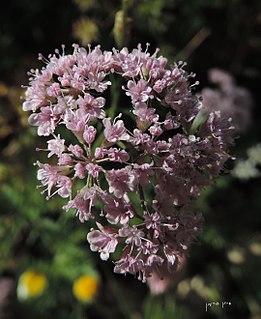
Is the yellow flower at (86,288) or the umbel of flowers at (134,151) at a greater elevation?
the umbel of flowers at (134,151)

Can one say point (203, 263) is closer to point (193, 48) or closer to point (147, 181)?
point (193, 48)

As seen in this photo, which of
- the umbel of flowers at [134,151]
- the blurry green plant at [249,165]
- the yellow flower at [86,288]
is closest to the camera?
the umbel of flowers at [134,151]

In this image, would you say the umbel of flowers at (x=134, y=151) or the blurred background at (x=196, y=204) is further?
the blurred background at (x=196, y=204)

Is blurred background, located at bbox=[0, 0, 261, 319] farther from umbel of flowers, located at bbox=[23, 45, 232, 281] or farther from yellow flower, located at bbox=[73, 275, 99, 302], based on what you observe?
umbel of flowers, located at bbox=[23, 45, 232, 281]

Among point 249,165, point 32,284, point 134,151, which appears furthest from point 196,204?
point 134,151

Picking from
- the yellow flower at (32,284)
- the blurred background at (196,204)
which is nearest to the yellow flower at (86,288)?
the blurred background at (196,204)

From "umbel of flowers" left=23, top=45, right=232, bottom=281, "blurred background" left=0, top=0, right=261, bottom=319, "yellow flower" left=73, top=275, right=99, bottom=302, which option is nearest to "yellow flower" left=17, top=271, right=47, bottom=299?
"blurred background" left=0, top=0, right=261, bottom=319

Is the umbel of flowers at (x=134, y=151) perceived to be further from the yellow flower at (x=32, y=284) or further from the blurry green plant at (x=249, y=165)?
the yellow flower at (x=32, y=284)
